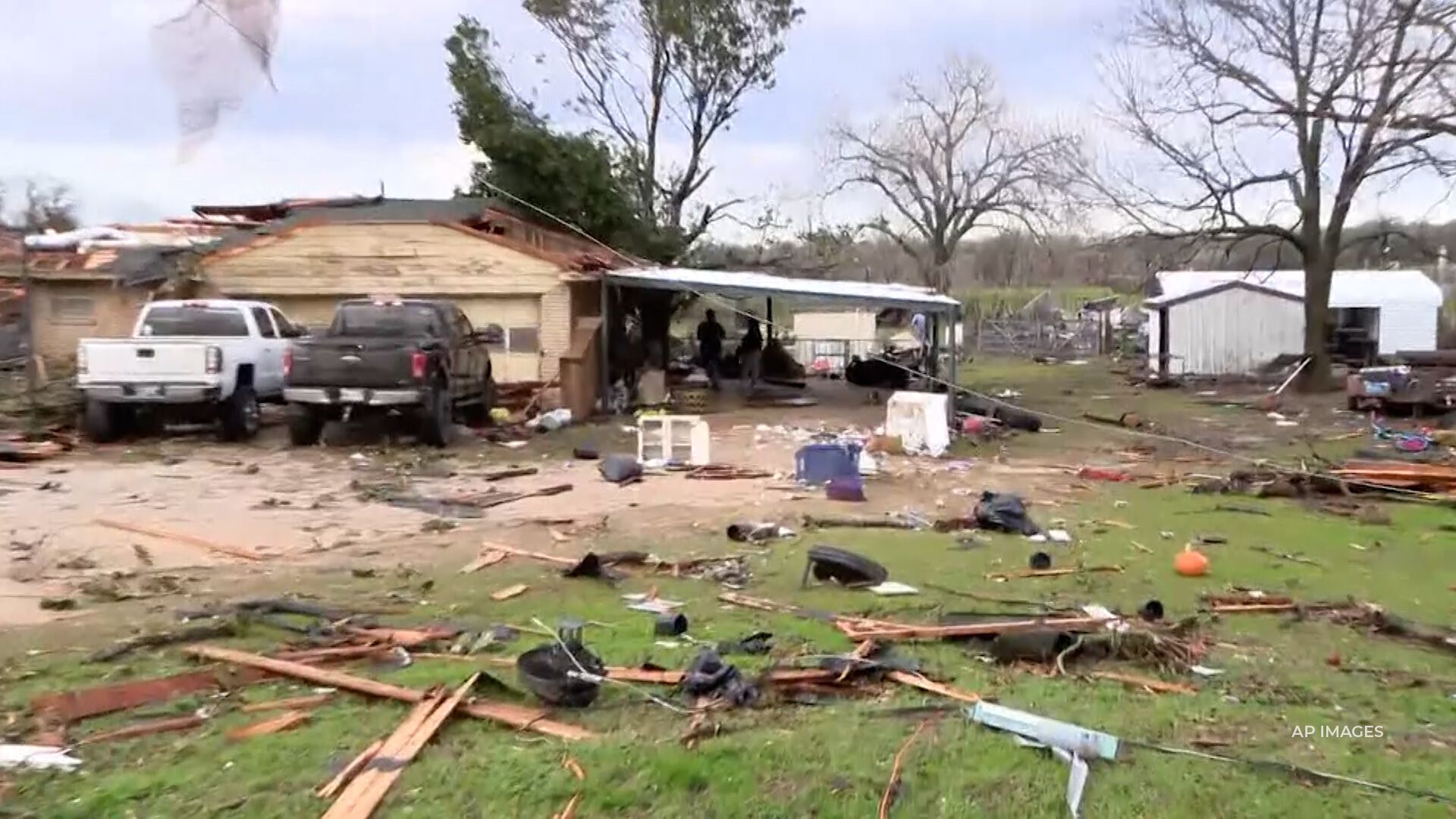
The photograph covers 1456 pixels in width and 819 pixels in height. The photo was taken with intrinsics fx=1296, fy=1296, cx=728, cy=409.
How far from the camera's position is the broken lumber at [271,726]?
208 inches

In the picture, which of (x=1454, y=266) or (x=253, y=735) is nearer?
(x=253, y=735)

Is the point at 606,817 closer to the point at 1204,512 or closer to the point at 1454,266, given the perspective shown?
the point at 1204,512

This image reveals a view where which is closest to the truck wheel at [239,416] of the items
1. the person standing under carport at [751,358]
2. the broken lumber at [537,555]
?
the broken lumber at [537,555]

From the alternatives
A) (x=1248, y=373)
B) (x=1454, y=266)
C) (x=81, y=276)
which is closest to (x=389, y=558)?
(x=81, y=276)

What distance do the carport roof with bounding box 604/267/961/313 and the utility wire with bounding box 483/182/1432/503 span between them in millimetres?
299

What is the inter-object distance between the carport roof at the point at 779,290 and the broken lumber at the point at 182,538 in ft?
41.8

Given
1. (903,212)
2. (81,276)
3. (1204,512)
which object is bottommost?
(1204,512)

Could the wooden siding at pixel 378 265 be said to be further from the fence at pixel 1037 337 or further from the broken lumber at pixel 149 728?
the fence at pixel 1037 337

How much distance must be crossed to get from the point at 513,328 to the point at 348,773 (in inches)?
735

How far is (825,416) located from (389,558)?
13.8 meters

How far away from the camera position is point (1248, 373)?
3659 cm

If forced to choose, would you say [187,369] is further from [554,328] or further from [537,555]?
[537,555]

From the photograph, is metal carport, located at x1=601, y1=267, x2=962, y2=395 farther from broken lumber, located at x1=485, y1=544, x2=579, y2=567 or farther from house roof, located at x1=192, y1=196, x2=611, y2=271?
broken lumber, located at x1=485, y1=544, x2=579, y2=567

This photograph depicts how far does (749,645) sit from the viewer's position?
22.1 feet
